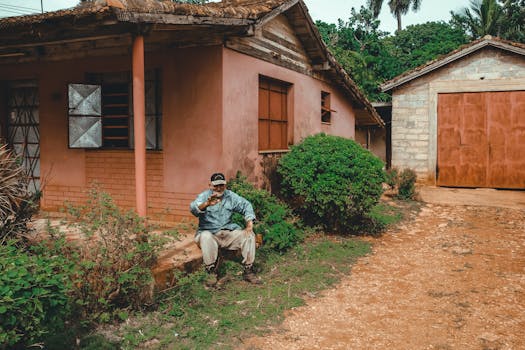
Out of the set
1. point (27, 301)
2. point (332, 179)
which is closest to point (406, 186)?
point (332, 179)

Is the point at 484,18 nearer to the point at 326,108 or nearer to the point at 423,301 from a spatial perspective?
the point at 326,108

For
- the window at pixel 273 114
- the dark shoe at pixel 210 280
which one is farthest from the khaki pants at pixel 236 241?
the window at pixel 273 114

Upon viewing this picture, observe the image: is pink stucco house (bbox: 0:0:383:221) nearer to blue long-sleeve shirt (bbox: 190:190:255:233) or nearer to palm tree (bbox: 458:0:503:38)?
blue long-sleeve shirt (bbox: 190:190:255:233)

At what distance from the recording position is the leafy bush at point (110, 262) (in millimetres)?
3957

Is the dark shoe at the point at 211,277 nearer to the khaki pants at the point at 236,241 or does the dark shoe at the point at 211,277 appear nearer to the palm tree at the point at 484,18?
the khaki pants at the point at 236,241

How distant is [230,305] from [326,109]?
777 cm

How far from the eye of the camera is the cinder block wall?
13.0 meters

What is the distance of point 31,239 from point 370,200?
5.29 meters

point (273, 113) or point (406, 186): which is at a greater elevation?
point (273, 113)

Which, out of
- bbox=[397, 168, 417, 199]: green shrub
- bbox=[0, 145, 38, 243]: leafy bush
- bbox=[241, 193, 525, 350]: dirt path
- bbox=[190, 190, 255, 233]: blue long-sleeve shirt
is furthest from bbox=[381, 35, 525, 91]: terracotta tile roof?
bbox=[0, 145, 38, 243]: leafy bush

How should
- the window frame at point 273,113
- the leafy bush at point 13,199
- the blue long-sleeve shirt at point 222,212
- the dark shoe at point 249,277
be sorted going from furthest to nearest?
the window frame at point 273,113 → the dark shoe at point 249,277 → the blue long-sleeve shirt at point 222,212 → the leafy bush at point 13,199

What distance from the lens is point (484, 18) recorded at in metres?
31.3

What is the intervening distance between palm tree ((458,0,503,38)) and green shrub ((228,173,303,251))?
30375mm

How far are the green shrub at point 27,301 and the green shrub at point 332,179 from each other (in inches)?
205
